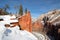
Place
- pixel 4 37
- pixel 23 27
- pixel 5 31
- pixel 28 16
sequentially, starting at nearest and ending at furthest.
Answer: pixel 4 37 < pixel 5 31 < pixel 23 27 < pixel 28 16

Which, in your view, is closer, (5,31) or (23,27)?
(5,31)

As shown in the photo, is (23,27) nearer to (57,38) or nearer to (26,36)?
(26,36)

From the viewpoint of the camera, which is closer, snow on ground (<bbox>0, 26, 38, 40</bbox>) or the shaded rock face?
snow on ground (<bbox>0, 26, 38, 40</bbox>)

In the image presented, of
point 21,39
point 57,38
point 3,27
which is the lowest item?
point 57,38

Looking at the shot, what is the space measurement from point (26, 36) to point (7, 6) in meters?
22.8

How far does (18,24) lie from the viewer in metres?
15.1

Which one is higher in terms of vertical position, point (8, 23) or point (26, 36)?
point (8, 23)

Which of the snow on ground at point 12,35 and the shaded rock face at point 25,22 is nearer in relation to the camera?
the snow on ground at point 12,35

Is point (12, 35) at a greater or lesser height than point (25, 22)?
lesser

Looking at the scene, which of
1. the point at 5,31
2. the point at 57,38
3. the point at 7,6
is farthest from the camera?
the point at 7,6

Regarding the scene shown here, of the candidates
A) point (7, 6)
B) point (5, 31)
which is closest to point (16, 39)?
point (5, 31)

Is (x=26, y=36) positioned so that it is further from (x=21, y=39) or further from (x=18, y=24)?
(x=18, y=24)

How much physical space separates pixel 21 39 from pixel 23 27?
11.4 feet

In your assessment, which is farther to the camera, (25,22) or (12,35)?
(25,22)
